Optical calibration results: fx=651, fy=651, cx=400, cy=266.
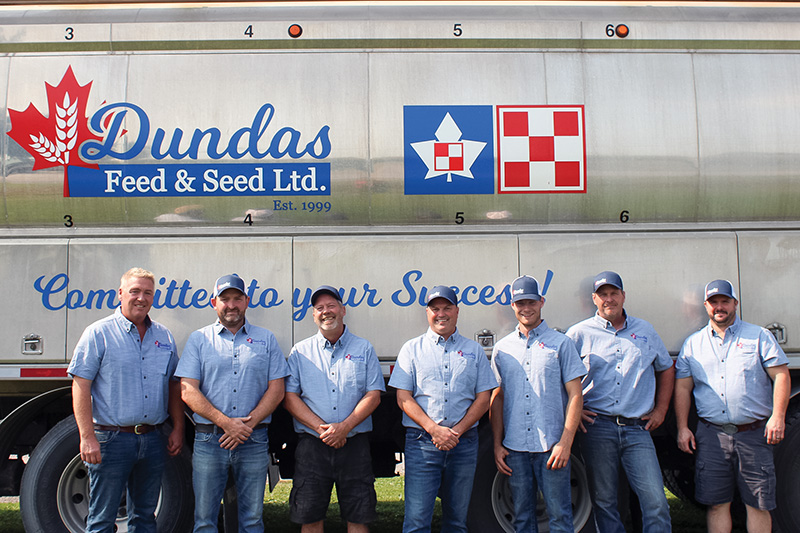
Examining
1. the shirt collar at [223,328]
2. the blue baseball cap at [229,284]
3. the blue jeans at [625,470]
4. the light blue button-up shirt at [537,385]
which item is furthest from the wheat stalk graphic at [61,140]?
the blue jeans at [625,470]

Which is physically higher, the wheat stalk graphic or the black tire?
the wheat stalk graphic

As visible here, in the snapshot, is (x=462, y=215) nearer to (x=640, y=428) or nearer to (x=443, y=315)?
(x=443, y=315)

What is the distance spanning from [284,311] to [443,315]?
1166mm

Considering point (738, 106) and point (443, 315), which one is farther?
point (738, 106)

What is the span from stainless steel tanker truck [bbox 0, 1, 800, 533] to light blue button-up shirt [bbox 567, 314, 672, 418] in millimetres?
278

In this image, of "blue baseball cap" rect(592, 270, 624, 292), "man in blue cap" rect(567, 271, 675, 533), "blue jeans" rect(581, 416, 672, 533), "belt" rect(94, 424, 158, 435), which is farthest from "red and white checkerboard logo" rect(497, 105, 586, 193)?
"belt" rect(94, 424, 158, 435)

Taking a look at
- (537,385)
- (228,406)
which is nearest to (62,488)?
(228,406)

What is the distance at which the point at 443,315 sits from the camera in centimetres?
420

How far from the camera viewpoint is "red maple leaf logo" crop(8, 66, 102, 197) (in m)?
4.68

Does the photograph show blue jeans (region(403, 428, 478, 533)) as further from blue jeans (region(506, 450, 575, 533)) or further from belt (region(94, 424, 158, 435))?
belt (region(94, 424, 158, 435))

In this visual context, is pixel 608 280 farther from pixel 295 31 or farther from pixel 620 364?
pixel 295 31

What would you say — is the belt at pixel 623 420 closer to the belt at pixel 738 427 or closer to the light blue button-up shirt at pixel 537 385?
the light blue button-up shirt at pixel 537 385

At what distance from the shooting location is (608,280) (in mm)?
4352

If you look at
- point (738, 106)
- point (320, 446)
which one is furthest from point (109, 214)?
point (738, 106)
